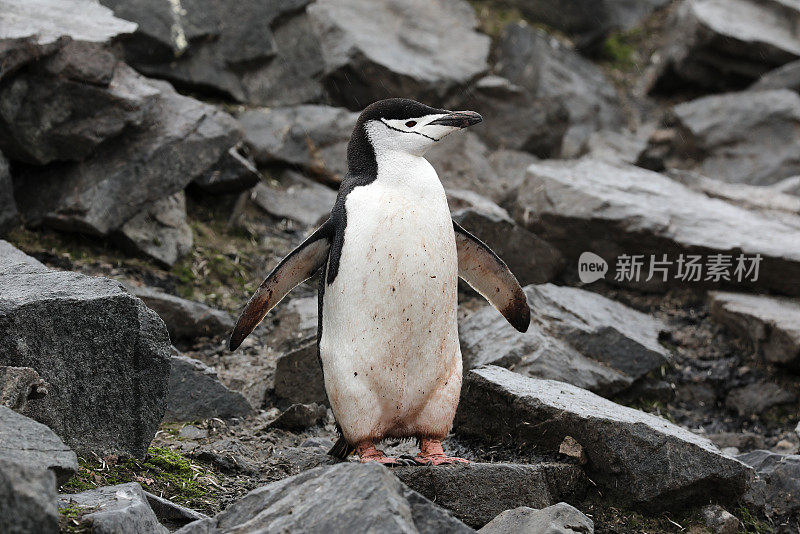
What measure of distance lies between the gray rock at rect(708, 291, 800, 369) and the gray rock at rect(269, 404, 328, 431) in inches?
135

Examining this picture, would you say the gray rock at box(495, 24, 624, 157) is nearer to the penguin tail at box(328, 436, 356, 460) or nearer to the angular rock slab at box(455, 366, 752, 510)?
the angular rock slab at box(455, 366, 752, 510)

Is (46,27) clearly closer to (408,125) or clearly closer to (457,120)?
(408,125)

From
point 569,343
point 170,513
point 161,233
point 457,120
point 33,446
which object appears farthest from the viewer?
point 161,233

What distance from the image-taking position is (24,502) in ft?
8.05

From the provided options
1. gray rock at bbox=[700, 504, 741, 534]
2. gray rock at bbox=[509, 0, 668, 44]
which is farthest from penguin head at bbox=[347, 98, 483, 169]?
gray rock at bbox=[509, 0, 668, 44]

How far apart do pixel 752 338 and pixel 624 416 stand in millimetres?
2823

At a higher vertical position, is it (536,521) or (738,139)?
(536,521)

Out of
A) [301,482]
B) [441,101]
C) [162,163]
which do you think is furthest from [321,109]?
[301,482]

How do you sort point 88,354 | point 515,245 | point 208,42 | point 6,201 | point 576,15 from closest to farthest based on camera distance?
point 88,354 → point 6,201 → point 515,245 → point 208,42 → point 576,15

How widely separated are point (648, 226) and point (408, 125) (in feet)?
11.2

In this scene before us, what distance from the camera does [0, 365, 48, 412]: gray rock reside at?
130 inches

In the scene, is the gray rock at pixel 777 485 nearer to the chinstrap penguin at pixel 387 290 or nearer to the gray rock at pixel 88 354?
the chinstrap penguin at pixel 387 290

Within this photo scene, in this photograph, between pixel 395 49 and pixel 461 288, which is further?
pixel 395 49

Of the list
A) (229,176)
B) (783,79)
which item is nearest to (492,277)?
(229,176)
